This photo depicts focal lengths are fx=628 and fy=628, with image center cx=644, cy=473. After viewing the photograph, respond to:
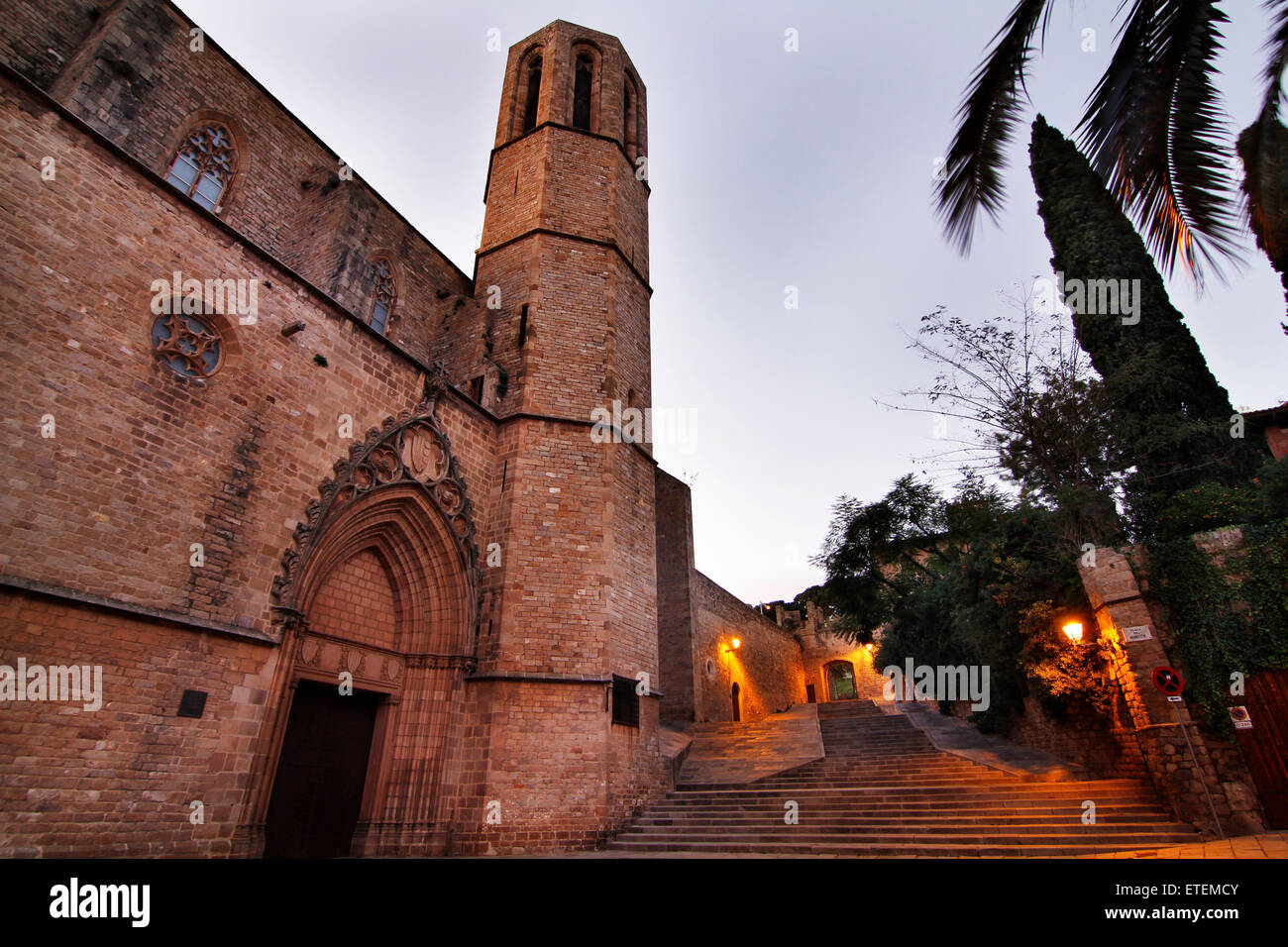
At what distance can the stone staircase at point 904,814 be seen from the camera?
7016 millimetres

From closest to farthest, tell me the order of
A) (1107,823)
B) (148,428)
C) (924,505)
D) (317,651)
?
1. (148,428)
2. (1107,823)
3. (317,651)
4. (924,505)

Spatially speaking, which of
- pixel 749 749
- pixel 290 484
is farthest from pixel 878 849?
pixel 290 484

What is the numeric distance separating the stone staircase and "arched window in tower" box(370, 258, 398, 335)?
10227 mm

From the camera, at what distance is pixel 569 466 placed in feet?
36.7

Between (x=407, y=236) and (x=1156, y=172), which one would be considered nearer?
(x=1156, y=172)

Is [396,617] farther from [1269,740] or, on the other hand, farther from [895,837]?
[1269,740]

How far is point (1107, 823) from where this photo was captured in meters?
7.21

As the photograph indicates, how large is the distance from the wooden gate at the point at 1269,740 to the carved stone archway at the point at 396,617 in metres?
9.72

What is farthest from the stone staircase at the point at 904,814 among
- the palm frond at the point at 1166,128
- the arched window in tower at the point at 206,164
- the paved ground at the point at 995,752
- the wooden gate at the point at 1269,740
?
the arched window in tower at the point at 206,164

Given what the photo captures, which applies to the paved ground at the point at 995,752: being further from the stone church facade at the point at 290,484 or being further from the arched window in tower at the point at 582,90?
the arched window in tower at the point at 582,90

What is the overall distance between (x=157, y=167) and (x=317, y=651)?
763 cm

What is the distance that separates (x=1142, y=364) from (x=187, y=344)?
14756 millimetres
